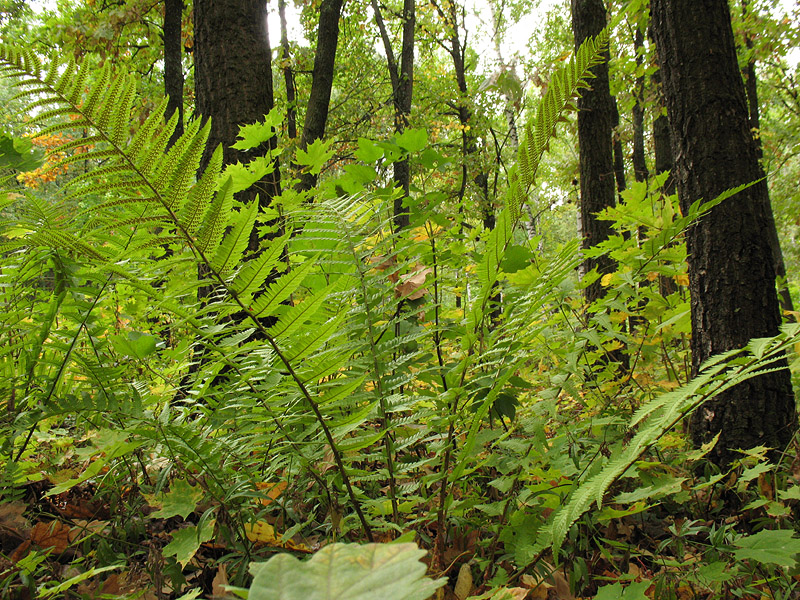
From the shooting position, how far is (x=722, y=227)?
6.19 ft

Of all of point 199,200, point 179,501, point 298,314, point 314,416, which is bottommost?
point 179,501

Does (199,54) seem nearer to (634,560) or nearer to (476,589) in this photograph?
(476,589)

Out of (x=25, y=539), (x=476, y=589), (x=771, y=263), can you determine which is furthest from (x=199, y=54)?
(x=771, y=263)

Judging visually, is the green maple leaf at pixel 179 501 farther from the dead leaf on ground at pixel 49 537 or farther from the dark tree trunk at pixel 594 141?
the dark tree trunk at pixel 594 141

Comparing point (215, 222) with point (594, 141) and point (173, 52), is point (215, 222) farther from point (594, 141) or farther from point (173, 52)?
point (173, 52)

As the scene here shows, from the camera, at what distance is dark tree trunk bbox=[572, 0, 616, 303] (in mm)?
4266

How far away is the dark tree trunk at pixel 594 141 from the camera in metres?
4.27

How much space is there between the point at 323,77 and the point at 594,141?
2839 millimetres

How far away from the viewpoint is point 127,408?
99cm

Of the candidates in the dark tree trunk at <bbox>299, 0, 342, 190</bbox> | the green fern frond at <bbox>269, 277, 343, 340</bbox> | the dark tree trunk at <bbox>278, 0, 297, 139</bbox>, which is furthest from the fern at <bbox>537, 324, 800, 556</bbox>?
the dark tree trunk at <bbox>278, 0, 297, 139</bbox>

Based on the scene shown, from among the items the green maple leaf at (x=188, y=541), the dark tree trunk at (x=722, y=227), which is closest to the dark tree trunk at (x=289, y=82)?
the dark tree trunk at (x=722, y=227)

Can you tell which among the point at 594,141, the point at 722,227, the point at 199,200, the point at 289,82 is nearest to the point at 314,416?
the point at 199,200

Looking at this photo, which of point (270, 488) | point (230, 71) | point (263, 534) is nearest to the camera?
point (263, 534)

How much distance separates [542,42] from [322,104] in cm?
1237
